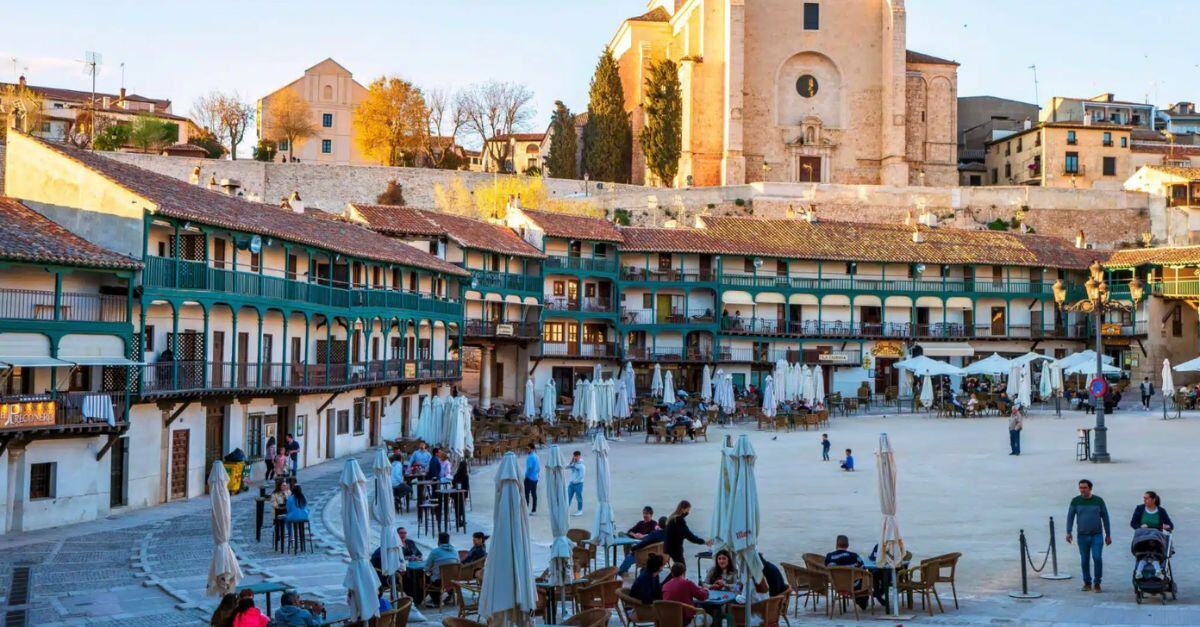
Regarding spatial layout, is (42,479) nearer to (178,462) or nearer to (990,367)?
(178,462)

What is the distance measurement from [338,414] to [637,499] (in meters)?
14.6

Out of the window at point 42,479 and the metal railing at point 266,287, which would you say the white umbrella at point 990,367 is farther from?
the window at point 42,479

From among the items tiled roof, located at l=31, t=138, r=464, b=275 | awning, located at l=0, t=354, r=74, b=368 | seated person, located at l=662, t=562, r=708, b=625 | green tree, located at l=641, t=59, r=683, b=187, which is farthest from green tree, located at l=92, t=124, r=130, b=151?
seated person, located at l=662, t=562, r=708, b=625

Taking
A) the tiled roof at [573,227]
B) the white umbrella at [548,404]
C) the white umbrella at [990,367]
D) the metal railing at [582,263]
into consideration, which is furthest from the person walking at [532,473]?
the tiled roof at [573,227]

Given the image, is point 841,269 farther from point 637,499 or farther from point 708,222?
point 637,499

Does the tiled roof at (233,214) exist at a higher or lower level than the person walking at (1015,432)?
higher

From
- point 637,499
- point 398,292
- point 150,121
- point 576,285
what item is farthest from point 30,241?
point 150,121

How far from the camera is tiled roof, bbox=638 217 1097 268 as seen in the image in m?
60.2

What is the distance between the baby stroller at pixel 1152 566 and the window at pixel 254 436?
2235 centimetres

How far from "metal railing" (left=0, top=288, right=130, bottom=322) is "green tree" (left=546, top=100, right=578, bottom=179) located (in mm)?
58193

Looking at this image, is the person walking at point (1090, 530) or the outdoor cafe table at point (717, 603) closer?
the outdoor cafe table at point (717, 603)

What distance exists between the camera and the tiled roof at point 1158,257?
5886cm

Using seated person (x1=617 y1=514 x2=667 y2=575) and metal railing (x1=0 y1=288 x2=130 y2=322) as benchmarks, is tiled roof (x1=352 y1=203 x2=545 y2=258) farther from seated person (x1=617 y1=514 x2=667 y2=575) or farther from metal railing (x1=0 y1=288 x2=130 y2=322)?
seated person (x1=617 y1=514 x2=667 y2=575)

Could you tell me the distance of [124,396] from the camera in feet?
80.3
